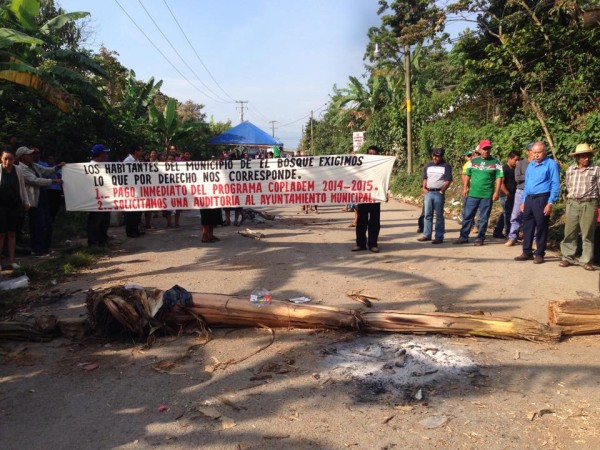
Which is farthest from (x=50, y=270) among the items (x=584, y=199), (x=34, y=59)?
(x=34, y=59)

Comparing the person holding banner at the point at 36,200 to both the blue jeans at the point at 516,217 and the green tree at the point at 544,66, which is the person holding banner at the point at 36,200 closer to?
the blue jeans at the point at 516,217

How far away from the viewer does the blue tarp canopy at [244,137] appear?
24534 millimetres

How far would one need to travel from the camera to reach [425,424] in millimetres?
2943

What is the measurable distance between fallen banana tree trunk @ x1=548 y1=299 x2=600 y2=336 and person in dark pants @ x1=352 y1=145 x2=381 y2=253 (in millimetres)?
4001

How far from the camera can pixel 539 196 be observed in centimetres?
701

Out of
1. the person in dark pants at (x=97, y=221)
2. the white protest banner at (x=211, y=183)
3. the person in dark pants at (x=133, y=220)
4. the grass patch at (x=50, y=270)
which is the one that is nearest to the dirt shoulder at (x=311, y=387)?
the grass patch at (x=50, y=270)

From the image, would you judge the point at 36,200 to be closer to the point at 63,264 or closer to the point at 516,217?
the point at 63,264

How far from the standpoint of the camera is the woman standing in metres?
6.63

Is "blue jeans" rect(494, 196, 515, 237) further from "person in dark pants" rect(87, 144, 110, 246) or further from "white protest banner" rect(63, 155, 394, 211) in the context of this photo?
"person in dark pants" rect(87, 144, 110, 246)

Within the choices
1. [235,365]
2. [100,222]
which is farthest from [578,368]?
[100,222]

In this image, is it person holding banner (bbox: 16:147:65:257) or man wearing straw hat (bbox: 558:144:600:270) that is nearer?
man wearing straw hat (bbox: 558:144:600:270)

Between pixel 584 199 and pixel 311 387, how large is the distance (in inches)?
206

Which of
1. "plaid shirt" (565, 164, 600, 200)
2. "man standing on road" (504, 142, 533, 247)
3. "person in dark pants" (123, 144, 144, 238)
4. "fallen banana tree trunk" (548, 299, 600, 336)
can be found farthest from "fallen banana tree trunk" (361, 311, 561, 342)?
"person in dark pants" (123, 144, 144, 238)

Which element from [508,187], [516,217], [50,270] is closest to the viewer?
[50,270]
